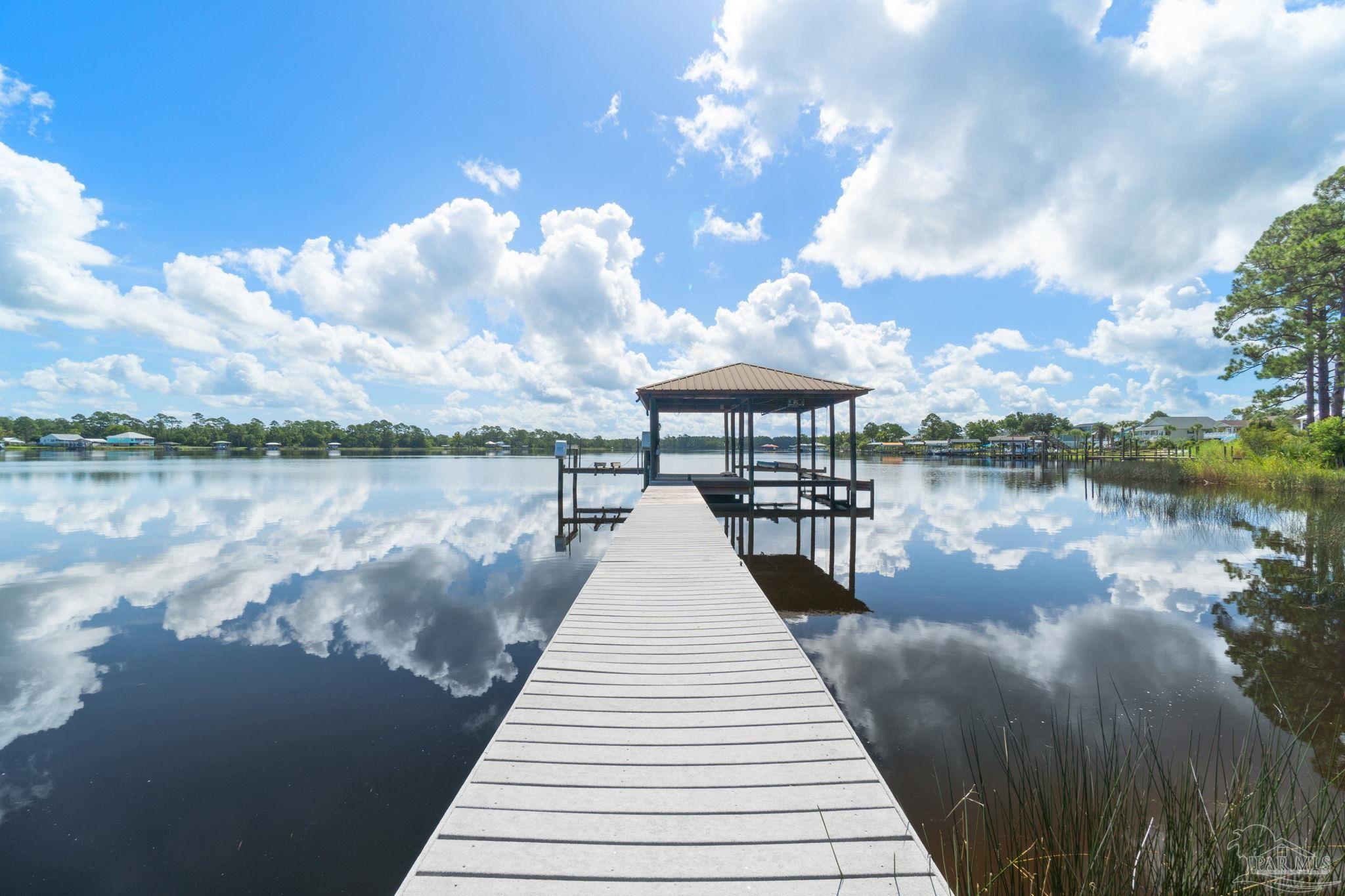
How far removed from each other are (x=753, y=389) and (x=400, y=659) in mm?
10866

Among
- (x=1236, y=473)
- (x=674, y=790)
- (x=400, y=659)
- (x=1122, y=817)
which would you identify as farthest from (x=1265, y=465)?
(x=400, y=659)

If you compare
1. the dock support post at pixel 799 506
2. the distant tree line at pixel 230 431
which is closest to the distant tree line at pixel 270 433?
the distant tree line at pixel 230 431

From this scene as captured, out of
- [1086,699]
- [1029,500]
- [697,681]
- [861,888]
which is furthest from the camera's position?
[1029,500]

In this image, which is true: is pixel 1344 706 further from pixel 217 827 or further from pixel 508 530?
pixel 508 530

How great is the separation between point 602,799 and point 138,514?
71.8 ft

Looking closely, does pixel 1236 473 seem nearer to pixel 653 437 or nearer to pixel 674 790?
pixel 653 437

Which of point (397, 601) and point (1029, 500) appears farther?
point (1029, 500)

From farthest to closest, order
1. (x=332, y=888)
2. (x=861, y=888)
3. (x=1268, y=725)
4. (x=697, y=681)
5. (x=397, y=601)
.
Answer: (x=397, y=601)
(x=1268, y=725)
(x=697, y=681)
(x=332, y=888)
(x=861, y=888)

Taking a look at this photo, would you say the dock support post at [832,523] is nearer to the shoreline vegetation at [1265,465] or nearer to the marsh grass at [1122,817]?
the marsh grass at [1122,817]

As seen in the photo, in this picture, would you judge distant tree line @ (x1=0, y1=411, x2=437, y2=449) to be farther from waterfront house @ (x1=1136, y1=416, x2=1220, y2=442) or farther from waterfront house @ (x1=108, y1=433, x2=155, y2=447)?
waterfront house @ (x1=1136, y1=416, x2=1220, y2=442)

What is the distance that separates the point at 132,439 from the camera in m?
91.6

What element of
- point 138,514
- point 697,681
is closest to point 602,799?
point 697,681

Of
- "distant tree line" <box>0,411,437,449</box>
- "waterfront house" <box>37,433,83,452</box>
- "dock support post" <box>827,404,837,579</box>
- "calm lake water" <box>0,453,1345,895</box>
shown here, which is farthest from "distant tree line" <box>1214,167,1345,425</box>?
"waterfront house" <box>37,433,83,452</box>

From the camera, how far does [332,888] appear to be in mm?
2881
